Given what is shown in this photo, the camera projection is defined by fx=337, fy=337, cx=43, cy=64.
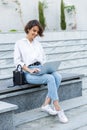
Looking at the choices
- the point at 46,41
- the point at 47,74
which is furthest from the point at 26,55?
the point at 46,41

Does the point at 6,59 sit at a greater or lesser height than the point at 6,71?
greater

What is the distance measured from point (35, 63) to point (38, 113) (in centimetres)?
65

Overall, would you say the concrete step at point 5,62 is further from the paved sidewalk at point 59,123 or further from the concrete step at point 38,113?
the paved sidewalk at point 59,123

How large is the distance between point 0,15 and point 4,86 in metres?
2.19

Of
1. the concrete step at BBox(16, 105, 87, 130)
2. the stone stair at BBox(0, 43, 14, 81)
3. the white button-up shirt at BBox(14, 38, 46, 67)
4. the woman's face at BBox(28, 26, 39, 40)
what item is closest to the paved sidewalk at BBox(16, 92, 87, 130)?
the concrete step at BBox(16, 105, 87, 130)

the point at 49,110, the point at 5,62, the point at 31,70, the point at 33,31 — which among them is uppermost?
the point at 33,31

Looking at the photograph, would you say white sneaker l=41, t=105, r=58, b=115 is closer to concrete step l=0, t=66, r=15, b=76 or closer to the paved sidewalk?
the paved sidewalk

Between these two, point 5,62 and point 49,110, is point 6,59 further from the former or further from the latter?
point 49,110

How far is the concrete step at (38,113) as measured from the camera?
3898mm

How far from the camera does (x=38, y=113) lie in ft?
13.6

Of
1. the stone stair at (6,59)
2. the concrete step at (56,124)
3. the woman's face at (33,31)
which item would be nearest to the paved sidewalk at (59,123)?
the concrete step at (56,124)

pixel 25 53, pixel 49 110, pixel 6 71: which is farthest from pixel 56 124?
pixel 6 71

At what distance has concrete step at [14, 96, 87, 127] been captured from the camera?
3898 mm

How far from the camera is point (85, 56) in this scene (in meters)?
6.91
